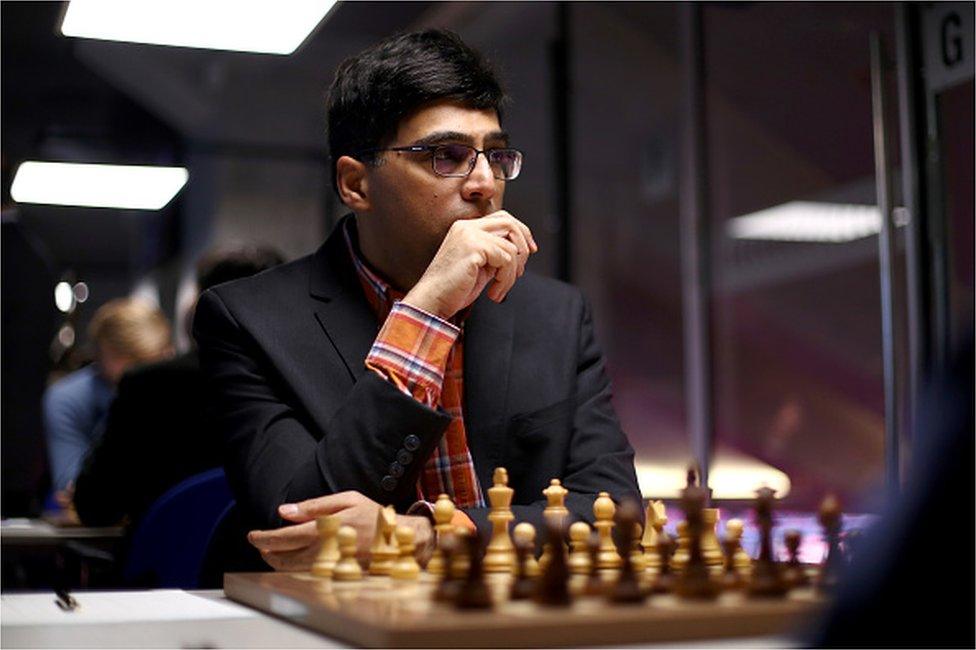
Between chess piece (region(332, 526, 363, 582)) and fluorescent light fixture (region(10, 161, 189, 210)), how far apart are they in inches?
276

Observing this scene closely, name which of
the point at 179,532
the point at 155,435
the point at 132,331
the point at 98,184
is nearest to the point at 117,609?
the point at 179,532

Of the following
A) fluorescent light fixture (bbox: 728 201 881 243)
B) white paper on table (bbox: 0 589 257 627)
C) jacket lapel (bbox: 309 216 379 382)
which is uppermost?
fluorescent light fixture (bbox: 728 201 881 243)

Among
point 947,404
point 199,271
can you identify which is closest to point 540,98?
point 199,271

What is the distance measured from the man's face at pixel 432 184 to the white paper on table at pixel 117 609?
74 cm

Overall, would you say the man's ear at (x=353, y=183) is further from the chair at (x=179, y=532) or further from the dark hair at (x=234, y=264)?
the dark hair at (x=234, y=264)

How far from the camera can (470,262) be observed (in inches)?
73.0

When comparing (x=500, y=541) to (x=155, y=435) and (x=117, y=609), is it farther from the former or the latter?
(x=155, y=435)

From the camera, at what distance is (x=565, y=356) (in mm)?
2158

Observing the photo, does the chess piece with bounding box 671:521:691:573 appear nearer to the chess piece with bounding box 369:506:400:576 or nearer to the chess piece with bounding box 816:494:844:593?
the chess piece with bounding box 816:494:844:593

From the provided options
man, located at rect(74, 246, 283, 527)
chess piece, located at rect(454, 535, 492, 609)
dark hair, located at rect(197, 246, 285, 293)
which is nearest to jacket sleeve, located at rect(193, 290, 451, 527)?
chess piece, located at rect(454, 535, 492, 609)

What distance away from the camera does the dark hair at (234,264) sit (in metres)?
3.42

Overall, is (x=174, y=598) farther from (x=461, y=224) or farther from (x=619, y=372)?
(x=619, y=372)

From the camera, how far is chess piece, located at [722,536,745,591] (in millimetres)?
1155

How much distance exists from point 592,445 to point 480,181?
1.57ft
